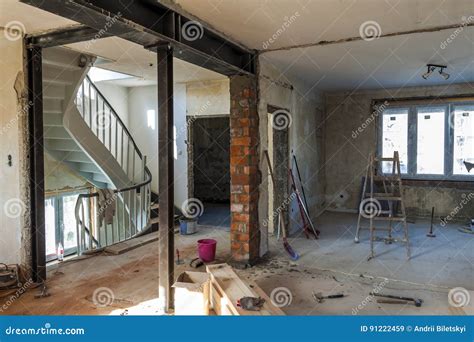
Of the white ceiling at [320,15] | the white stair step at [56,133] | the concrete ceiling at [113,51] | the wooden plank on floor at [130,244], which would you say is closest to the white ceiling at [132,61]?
the concrete ceiling at [113,51]

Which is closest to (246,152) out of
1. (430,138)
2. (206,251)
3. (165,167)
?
(206,251)

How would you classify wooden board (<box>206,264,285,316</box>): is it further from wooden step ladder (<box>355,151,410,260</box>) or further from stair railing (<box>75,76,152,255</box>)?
stair railing (<box>75,76,152,255</box>)

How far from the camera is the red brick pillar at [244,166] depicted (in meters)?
4.41

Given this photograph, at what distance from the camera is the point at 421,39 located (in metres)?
4.07

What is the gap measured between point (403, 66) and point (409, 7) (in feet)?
8.52

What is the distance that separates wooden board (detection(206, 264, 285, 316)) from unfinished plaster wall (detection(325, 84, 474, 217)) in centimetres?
534

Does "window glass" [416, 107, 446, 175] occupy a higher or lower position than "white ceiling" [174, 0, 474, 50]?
lower

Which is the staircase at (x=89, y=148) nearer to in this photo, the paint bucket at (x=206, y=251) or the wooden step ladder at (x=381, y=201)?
the paint bucket at (x=206, y=251)

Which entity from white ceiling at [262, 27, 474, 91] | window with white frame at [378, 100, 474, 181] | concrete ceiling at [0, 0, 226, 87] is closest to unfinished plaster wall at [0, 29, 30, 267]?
concrete ceiling at [0, 0, 226, 87]

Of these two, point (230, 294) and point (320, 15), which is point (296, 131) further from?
point (230, 294)

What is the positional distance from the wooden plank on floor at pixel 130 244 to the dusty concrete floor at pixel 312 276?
13cm

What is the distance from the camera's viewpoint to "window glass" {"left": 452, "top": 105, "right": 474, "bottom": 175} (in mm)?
7105

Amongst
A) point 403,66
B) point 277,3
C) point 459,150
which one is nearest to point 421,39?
point 403,66

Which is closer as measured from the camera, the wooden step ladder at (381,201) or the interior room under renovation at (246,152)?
the interior room under renovation at (246,152)
